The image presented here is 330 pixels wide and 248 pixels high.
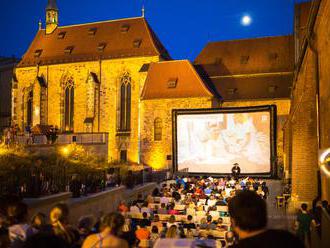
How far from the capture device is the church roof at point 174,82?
110 feet

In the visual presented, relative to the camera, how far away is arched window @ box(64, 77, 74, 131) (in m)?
40.2

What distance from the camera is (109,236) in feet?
13.5

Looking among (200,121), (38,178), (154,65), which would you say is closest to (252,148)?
(200,121)

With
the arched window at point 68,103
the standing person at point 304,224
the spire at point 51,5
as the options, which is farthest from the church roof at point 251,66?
the standing person at point 304,224

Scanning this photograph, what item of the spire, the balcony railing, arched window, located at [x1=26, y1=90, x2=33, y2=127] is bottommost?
the balcony railing

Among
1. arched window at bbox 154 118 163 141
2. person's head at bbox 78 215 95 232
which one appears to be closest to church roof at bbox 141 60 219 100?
arched window at bbox 154 118 163 141

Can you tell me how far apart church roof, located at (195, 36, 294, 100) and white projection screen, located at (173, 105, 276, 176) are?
9529mm

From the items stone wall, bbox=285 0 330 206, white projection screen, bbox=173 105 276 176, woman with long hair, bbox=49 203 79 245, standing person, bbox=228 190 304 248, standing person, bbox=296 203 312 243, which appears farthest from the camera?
white projection screen, bbox=173 105 276 176

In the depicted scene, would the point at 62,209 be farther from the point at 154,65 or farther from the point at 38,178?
the point at 154,65

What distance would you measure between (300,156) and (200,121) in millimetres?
10833

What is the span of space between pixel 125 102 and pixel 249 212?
35537 millimetres

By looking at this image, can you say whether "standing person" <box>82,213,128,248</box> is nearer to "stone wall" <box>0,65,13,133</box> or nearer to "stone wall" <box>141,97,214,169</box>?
"stone wall" <box>141,97,214,169</box>

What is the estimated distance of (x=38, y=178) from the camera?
10.6 metres

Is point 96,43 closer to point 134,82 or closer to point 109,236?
point 134,82
